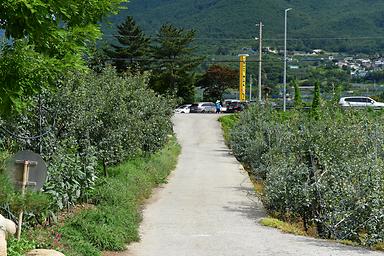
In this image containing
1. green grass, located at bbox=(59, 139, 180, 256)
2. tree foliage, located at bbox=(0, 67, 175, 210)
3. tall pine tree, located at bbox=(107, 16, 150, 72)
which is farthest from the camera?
tall pine tree, located at bbox=(107, 16, 150, 72)

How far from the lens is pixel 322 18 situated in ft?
458

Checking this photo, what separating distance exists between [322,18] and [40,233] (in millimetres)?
133685

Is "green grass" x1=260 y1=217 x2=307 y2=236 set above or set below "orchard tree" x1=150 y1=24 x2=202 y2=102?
below

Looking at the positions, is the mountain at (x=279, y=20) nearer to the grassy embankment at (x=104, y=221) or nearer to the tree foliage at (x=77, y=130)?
the grassy embankment at (x=104, y=221)

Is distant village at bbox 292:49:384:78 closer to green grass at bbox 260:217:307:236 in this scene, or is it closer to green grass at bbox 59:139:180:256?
green grass at bbox 59:139:180:256

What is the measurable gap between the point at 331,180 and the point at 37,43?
1063 cm

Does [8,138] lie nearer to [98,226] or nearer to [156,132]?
[98,226]

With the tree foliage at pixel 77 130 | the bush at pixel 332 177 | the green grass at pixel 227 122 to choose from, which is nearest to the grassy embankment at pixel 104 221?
the tree foliage at pixel 77 130

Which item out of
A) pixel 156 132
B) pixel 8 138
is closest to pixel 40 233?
pixel 8 138

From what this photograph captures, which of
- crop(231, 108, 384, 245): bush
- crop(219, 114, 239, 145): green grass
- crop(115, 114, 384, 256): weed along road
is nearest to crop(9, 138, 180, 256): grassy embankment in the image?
crop(115, 114, 384, 256): weed along road

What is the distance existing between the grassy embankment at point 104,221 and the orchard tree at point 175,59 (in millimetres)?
45697

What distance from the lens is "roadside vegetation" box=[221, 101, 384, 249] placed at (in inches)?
598

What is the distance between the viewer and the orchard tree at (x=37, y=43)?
6.73 m

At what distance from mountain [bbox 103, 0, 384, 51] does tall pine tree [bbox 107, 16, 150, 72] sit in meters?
41.1
